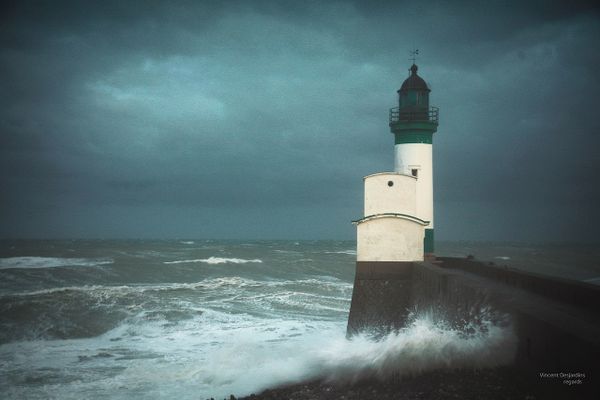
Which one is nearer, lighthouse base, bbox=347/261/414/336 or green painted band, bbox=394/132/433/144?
lighthouse base, bbox=347/261/414/336

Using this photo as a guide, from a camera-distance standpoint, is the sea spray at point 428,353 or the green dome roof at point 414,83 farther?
the green dome roof at point 414,83

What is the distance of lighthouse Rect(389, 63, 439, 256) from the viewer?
13.8 meters

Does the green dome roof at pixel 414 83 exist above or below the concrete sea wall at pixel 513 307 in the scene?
above

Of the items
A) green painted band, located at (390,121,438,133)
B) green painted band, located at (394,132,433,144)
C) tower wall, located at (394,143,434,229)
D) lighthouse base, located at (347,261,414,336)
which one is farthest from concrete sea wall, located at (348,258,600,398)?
green painted band, located at (390,121,438,133)

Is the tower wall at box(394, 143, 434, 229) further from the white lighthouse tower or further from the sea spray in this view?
the sea spray

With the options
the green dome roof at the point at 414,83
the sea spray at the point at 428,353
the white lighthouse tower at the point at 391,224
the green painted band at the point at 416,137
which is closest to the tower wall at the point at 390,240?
the white lighthouse tower at the point at 391,224

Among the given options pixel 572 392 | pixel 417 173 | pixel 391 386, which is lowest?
pixel 391 386

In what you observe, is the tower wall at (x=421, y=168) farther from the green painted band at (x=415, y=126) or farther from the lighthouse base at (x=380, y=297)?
the lighthouse base at (x=380, y=297)

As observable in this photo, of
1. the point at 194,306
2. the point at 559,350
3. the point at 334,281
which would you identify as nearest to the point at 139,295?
the point at 194,306

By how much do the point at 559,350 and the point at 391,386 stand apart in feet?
7.23

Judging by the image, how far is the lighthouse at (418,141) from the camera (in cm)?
1378

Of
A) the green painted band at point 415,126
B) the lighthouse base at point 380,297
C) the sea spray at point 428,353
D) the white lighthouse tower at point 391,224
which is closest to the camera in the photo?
the sea spray at point 428,353

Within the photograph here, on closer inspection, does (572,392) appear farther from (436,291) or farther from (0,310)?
(0,310)

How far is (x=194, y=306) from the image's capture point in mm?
15398
